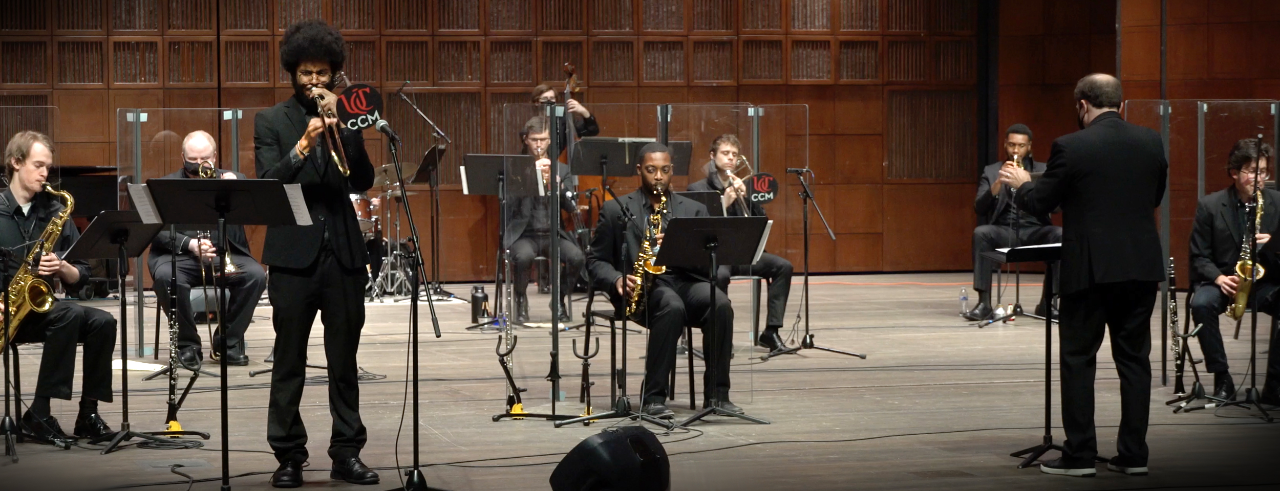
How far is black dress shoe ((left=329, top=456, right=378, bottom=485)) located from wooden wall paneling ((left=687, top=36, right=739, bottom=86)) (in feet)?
25.6

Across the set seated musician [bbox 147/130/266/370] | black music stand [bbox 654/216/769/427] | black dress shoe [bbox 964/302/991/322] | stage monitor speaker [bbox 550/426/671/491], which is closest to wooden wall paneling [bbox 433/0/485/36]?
seated musician [bbox 147/130/266/370]

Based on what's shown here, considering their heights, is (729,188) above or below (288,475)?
above

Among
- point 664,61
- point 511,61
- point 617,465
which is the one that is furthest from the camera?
point 664,61

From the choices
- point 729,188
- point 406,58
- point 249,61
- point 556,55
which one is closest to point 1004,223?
point 729,188

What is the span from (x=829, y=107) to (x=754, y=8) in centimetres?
111

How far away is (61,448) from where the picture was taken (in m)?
4.69

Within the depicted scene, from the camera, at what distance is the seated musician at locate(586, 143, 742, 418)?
5273 mm

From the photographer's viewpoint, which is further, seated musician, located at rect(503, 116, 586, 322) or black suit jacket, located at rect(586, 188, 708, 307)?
seated musician, located at rect(503, 116, 586, 322)

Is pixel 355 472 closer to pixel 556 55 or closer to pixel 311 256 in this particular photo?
pixel 311 256

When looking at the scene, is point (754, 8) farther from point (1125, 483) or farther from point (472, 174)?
point (1125, 483)

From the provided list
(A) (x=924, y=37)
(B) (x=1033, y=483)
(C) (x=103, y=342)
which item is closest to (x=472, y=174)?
(C) (x=103, y=342)

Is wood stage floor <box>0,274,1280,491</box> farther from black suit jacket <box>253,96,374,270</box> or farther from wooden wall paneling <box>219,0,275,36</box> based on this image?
wooden wall paneling <box>219,0,275,36</box>

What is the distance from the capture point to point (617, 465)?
2176mm

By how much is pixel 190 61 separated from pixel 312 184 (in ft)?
24.9
